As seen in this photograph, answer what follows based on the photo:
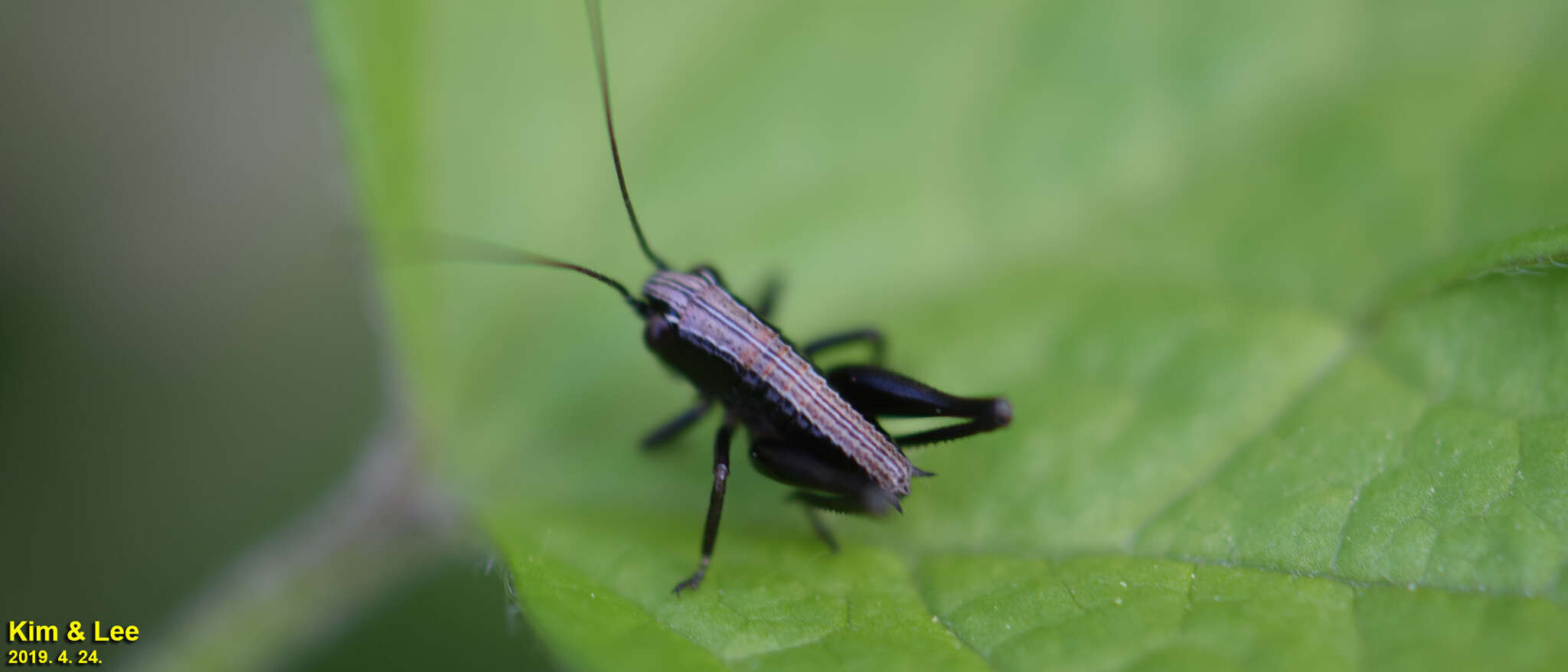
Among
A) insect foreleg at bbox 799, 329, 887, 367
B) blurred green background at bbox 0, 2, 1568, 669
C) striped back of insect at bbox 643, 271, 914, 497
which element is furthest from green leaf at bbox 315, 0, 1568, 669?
striped back of insect at bbox 643, 271, 914, 497

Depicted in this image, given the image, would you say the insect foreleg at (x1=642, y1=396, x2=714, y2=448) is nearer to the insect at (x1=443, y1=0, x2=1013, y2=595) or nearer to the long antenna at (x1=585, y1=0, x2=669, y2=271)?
the insect at (x1=443, y1=0, x2=1013, y2=595)

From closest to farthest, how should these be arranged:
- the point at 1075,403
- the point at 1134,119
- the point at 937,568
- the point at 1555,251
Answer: the point at 1555,251 < the point at 937,568 < the point at 1075,403 < the point at 1134,119

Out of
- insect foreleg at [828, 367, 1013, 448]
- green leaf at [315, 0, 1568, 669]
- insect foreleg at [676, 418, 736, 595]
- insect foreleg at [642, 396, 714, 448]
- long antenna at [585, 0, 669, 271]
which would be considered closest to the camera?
green leaf at [315, 0, 1568, 669]

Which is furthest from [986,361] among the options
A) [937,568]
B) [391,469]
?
[391,469]

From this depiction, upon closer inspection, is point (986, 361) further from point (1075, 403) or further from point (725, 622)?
point (725, 622)

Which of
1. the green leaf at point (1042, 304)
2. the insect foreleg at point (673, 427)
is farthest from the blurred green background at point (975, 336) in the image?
the insect foreleg at point (673, 427)

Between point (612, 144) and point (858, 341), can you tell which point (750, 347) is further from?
point (612, 144)

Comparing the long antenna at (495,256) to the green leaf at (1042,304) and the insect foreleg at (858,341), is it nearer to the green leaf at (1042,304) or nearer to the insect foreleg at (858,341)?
the green leaf at (1042,304)
